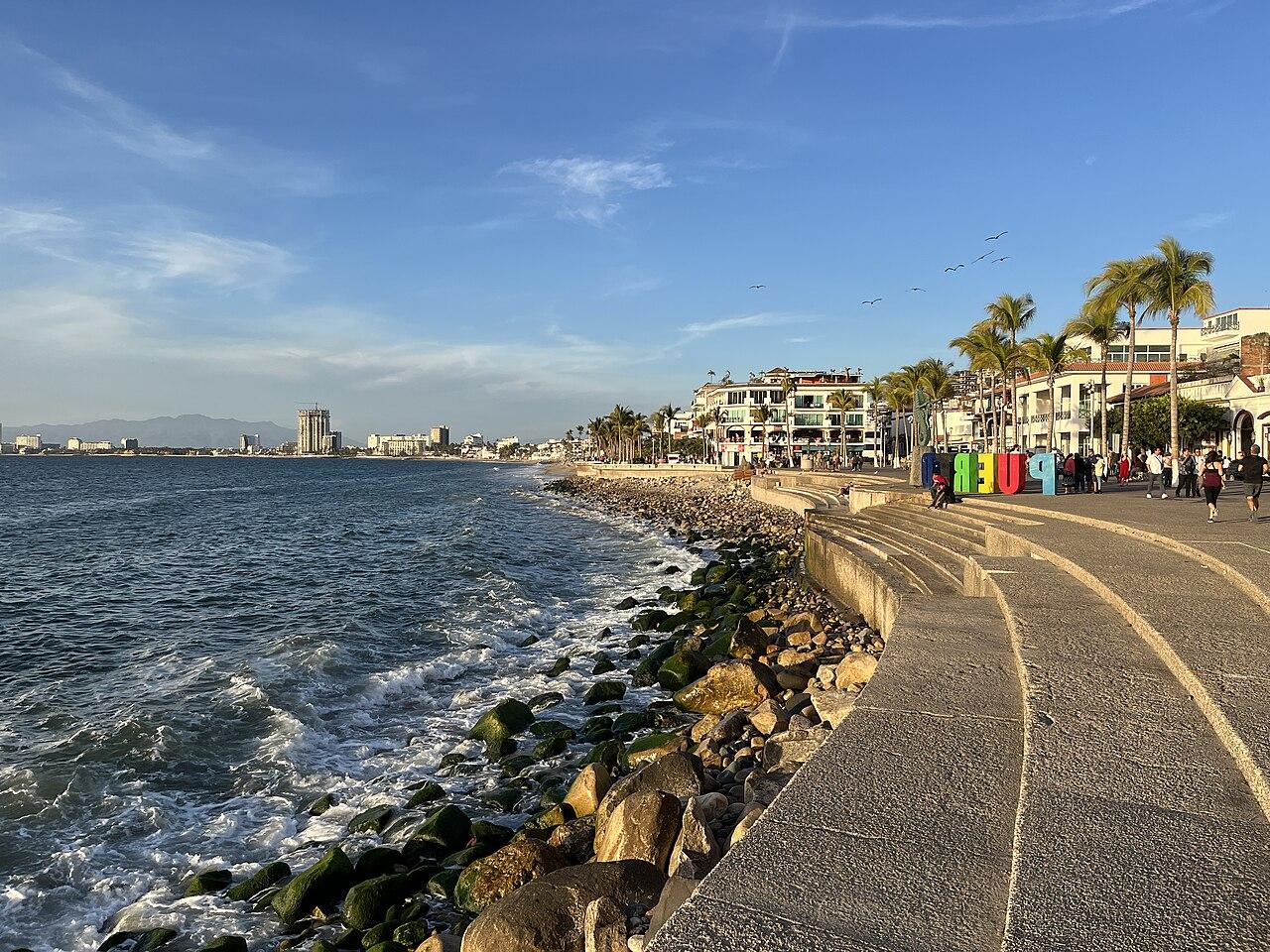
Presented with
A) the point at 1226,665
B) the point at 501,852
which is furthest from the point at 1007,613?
the point at 501,852

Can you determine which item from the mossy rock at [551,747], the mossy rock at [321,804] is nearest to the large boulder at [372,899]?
the mossy rock at [321,804]

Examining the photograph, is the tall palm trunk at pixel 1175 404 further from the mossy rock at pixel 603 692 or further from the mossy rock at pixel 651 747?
the mossy rock at pixel 651 747

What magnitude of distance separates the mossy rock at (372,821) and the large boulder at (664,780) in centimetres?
283

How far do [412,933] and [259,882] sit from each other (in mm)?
2137

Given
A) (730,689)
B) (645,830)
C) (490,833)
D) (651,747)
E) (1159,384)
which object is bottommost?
(490,833)

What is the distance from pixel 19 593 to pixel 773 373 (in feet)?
323

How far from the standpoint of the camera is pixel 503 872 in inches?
273

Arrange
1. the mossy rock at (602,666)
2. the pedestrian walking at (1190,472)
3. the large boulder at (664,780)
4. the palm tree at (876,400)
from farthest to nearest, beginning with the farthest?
the palm tree at (876,400)
the pedestrian walking at (1190,472)
the mossy rock at (602,666)
the large boulder at (664,780)

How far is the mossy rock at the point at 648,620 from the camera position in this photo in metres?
18.4

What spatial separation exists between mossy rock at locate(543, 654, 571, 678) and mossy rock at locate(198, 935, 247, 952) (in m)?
8.23

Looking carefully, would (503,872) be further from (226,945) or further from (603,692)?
(603,692)

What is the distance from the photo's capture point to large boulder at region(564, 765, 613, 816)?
8023 millimetres

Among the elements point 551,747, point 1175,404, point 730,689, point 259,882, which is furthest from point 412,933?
point 1175,404

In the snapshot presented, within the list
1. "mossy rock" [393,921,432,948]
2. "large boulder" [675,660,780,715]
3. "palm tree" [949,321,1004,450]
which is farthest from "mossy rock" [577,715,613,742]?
"palm tree" [949,321,1004,450]
